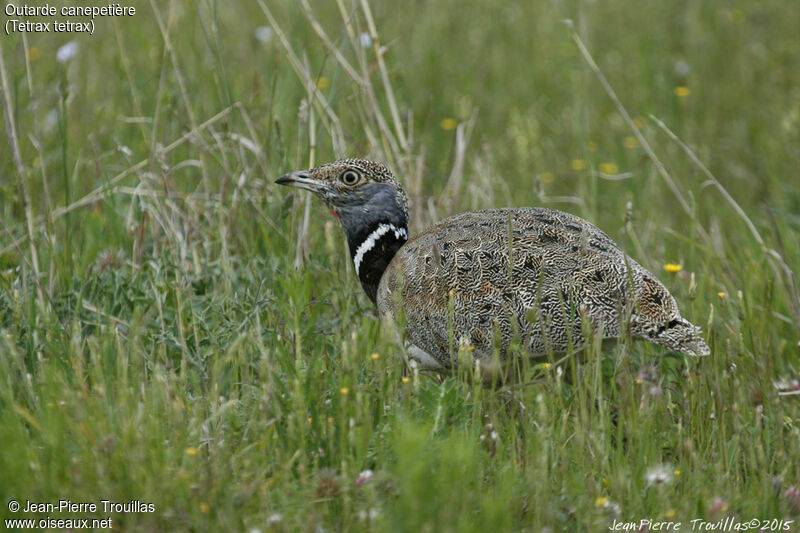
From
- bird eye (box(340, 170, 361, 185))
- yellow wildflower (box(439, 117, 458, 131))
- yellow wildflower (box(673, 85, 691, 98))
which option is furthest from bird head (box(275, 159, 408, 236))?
yellow wildflower (box(673, 85, 691, 98))

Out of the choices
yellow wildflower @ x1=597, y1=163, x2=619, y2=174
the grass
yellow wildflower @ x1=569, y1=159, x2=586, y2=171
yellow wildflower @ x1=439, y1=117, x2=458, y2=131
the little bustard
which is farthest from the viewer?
yellow wildflower @ x1=439, y1=117, x2=458, y2=131

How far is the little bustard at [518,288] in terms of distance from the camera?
401cm

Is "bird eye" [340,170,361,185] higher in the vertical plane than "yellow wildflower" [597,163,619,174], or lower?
higher

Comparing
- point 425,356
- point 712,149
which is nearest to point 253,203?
point 425,356

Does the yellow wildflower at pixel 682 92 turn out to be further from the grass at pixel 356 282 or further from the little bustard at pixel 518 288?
the little bustard at pixel 518 288

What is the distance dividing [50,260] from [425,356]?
176cm

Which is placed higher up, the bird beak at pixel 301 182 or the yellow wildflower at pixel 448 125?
the bird beak at pixel 301 182

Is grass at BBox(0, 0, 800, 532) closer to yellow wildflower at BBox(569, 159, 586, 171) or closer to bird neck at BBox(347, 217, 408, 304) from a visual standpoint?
yellow wildflower at BBox(569, 159, 586, 171)

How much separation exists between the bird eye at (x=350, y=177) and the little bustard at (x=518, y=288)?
433mm

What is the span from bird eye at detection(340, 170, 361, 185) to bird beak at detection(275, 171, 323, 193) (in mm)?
116

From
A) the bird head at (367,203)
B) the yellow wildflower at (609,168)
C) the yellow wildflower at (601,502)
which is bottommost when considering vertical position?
the yellow wildflower at (601,502)

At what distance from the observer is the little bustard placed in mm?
4008

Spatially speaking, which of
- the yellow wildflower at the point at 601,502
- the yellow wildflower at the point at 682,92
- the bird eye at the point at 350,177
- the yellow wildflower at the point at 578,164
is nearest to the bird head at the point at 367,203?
the bird eye at the point at 350,177

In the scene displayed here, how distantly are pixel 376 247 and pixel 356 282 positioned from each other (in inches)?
13.6
